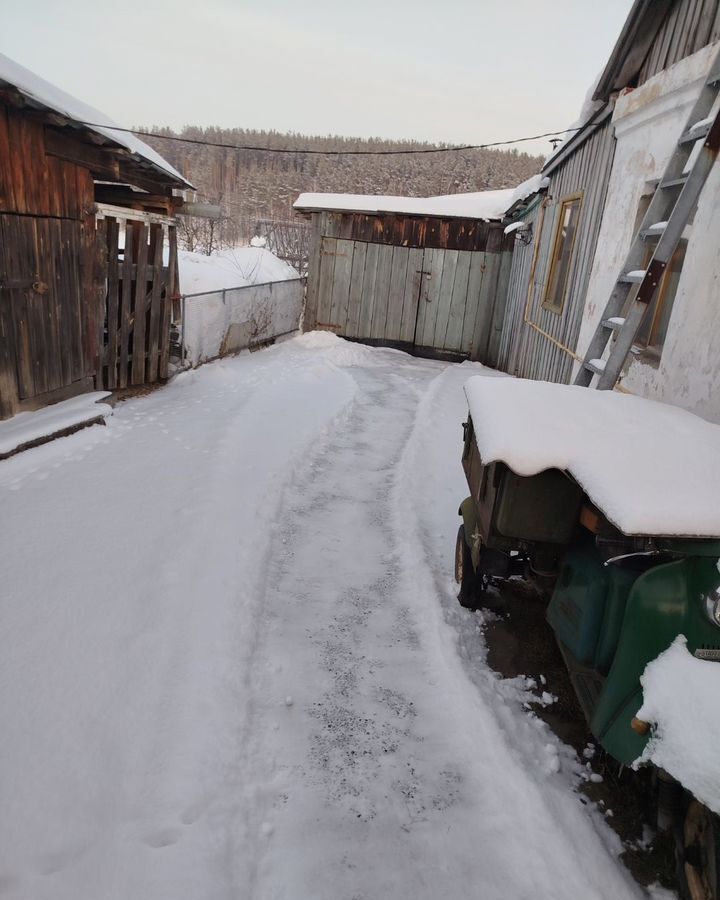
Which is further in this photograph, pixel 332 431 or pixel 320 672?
pixel 332 431

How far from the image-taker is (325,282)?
48.1ft

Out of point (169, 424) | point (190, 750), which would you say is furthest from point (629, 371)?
point (169, 424)

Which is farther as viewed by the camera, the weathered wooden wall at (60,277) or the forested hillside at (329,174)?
the forested hillside at (329,174)

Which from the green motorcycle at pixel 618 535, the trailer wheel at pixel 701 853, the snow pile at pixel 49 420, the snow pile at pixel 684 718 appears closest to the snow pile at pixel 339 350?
the snow pile at pixel 49 420

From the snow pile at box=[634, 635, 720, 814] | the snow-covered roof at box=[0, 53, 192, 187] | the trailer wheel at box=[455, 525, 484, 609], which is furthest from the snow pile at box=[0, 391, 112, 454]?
the snow pile at box=[634, 635, 720, 814]

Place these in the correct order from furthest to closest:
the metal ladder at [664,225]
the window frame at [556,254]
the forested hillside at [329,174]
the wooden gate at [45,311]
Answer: the forested hillside at [329,174]
the window frame at [556,254]
the wooden gate at [45,311]
the metal ladder at [664,225]

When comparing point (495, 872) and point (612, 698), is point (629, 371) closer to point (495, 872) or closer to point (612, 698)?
point (612, 698)

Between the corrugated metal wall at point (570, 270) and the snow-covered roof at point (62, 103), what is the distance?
5.49m

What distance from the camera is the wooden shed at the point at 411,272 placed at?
1384 centimetres

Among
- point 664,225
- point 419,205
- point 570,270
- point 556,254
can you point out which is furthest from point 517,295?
point 664,225

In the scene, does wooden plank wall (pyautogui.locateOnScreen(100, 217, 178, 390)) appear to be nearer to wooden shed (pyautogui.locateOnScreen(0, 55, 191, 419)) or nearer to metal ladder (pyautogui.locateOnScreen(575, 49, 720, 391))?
wooden shed (pyautogui.locateOnScreen(0, 55, 191, 419))

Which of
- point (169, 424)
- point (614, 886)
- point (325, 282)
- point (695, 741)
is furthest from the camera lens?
point (325, 282)

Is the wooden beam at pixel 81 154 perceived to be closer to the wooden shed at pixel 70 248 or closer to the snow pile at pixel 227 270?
the wooden shed at pixel 70 248

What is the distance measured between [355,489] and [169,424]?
8.89 ft
